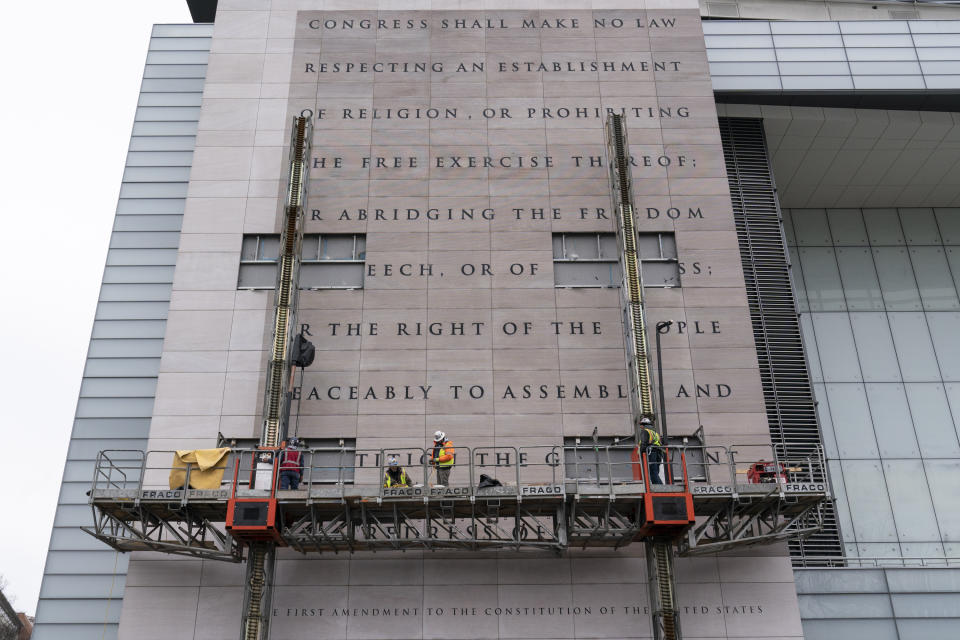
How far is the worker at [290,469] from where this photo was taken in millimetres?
24500

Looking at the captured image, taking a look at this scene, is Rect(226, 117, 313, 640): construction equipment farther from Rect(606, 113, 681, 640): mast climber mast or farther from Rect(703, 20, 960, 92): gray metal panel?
Rect(703, 20, 960, 92): gray metal panel

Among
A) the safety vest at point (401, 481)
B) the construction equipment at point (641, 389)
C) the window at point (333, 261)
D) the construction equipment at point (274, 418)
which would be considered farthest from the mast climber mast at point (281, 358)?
the construction equipment at point (641, 389)

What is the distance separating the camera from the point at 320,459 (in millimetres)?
27094

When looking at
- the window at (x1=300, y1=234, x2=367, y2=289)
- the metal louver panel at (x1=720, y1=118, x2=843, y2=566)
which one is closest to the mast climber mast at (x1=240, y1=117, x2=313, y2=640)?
the window at (x1=300, y1=234, x2=367, y2=289)

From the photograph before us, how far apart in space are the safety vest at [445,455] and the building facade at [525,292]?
7.52 feet

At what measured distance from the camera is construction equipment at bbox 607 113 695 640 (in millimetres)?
23438

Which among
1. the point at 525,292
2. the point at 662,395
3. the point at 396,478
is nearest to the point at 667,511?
the point at 662,395

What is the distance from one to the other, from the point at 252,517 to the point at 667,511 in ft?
34.9

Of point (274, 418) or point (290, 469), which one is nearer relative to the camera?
point (290, 469)

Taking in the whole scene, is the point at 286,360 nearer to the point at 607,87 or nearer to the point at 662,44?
the point at 607,87

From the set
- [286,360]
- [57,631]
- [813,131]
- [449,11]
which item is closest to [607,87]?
[449,11]

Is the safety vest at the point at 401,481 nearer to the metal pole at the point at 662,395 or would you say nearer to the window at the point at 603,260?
the metal pole at the point at 662,395

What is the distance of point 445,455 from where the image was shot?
24141 mm

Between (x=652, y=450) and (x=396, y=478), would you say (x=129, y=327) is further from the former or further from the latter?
(x=652, y=450)
